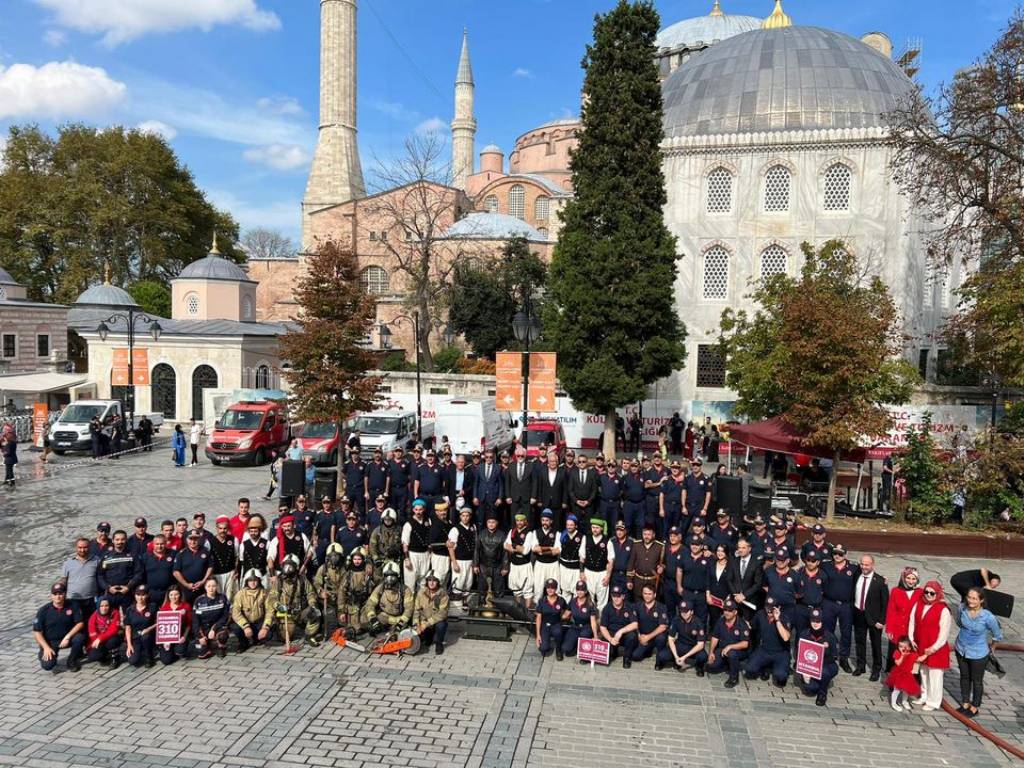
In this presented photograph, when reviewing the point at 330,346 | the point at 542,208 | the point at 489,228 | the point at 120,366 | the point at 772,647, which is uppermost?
the point at 542,208

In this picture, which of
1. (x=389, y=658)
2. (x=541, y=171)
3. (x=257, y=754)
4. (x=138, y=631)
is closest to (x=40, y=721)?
(x=138, y=631)

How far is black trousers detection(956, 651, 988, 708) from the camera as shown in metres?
7.88

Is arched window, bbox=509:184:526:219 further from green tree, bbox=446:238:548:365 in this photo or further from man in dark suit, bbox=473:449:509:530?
man in dark suit, bbox=473:449:509:530

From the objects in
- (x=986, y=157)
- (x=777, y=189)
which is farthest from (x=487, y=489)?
(x=777, y=189)

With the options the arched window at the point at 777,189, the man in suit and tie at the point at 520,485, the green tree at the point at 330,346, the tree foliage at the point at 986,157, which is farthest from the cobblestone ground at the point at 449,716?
the arched window at the point at 777,189

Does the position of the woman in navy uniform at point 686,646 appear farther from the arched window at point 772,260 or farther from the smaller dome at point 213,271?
the smaller dome at point 213,271

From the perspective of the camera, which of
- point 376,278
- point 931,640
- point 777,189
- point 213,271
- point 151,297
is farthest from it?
point 376,278

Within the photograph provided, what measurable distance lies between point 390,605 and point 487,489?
3.60m

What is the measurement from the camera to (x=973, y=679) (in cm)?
792

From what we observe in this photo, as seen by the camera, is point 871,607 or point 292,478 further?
point 292,478

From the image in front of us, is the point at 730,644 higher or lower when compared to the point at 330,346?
lower

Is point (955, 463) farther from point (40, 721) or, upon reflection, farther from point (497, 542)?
point (40, 721)

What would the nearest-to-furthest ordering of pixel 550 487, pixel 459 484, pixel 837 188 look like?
pixel 550 487
pixel 459 484
pixel 837 188

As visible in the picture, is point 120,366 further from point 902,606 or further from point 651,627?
point 902,606
